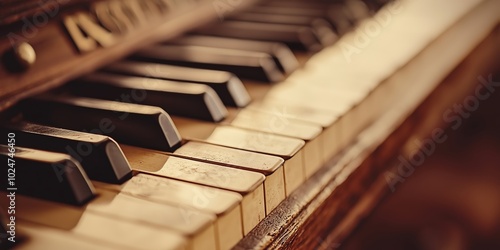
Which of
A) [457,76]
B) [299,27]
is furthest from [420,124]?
[299,27]

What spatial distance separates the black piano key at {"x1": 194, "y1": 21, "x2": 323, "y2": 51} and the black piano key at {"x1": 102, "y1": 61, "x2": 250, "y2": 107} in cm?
27

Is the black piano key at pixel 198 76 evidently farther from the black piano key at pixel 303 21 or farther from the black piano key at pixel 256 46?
the black piano key at pixel 303 21

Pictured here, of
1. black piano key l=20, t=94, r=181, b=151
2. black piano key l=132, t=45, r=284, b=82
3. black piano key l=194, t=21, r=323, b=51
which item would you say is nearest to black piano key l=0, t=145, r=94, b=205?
black piano key l=20, t=94, r=181, b=151

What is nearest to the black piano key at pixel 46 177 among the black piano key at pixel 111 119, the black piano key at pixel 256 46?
the black piano key at pixel 111 119

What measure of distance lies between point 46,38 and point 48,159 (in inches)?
14.5

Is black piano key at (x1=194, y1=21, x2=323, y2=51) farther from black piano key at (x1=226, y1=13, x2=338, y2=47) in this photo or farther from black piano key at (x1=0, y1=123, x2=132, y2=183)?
black piano key at (x1=0, y1=123, x2=132, y2=183)

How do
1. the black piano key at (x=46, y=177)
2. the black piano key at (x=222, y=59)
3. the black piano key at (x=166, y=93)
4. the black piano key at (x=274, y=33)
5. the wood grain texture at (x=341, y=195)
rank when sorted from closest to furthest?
the black piano key at (x=46, y=177)
the wood grain texture at (x=341, y=195)
the black piano key at (x=166, y=93)
the black piano key at (x=222, y=59)
the black piano key at (x=274, y=33)

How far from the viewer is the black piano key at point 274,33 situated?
4.48ft

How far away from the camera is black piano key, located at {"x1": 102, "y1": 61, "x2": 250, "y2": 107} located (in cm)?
104

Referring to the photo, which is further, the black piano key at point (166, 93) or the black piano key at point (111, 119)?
the black piano key at point (166, 93)

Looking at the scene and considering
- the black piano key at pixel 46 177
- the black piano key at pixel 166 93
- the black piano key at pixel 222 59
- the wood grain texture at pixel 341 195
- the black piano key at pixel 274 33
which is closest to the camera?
the black piano key at pixel 46 177

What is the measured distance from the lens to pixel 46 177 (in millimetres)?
723

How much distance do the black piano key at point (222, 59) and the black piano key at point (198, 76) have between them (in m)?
0.04

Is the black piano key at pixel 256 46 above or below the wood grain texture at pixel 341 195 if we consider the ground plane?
above
